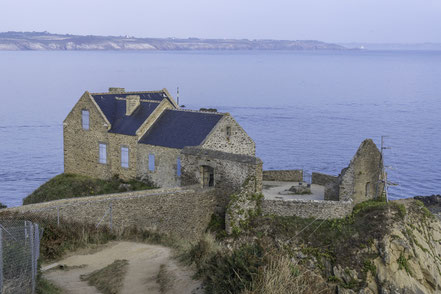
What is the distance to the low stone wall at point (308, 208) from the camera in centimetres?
3020

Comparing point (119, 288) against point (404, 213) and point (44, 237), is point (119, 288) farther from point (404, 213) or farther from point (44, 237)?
point (404, 213)

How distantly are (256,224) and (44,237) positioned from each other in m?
11.8

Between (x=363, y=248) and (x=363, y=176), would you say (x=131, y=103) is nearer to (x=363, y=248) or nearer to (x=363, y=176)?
(x=363, y=176)

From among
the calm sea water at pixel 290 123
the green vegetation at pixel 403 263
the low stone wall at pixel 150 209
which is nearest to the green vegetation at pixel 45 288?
the low stone wall at pixel 150 209

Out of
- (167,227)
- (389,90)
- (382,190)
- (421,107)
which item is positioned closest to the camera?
(167,227)

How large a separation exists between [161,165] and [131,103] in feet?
18.6

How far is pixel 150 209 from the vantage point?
2708 centimetres

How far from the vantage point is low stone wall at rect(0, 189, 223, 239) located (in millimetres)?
23734

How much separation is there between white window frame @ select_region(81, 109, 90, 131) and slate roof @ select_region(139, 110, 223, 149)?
469cm

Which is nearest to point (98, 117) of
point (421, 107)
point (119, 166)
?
point (119, 166)

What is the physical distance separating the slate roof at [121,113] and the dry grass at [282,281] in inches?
978

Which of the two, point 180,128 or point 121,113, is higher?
point 121,113

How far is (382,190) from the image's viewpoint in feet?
106

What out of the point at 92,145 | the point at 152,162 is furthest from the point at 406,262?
the point at 92,145
